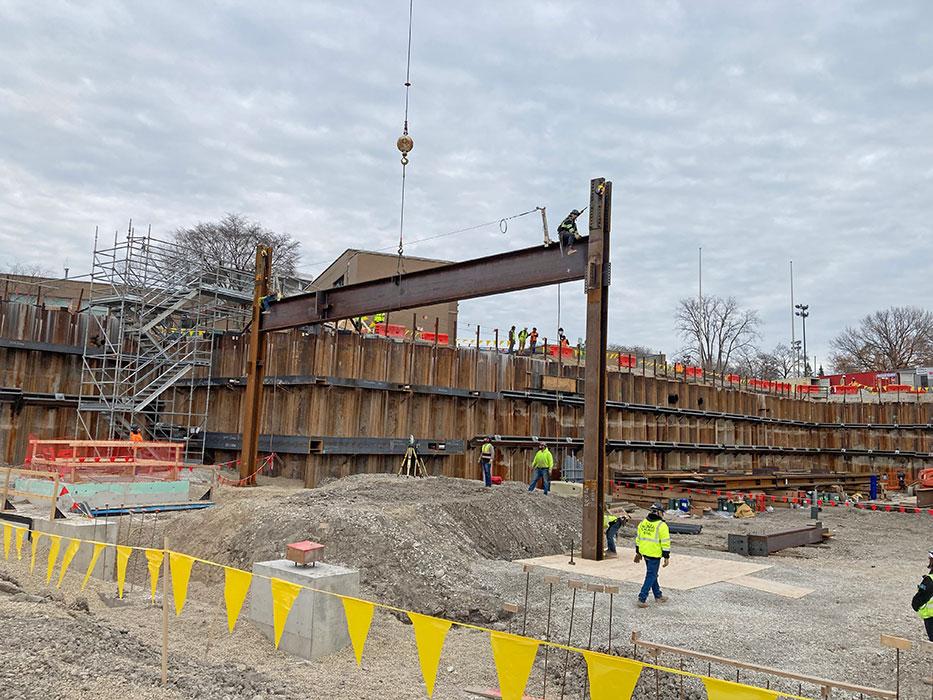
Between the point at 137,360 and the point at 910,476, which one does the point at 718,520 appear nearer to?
the point at 137,360

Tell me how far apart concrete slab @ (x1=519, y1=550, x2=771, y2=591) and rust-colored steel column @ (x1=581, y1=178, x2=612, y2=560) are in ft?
2.01

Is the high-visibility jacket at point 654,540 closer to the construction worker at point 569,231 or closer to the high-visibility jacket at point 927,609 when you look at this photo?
the high-visibility jacket at point 927,609

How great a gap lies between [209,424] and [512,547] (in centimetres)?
1629

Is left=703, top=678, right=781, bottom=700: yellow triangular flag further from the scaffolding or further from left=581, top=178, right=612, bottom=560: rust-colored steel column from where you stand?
the scaffolding

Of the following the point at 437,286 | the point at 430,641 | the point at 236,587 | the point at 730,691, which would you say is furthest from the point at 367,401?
the point at 730,691

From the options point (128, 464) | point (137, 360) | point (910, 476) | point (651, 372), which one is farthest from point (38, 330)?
point (910, 476)

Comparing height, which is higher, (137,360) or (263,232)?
(263,232)

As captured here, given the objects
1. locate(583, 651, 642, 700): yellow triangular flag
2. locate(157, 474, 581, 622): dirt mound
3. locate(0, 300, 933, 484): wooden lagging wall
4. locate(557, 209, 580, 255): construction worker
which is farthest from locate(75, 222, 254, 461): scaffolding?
locate(583, 651, 642, 700): yellow triangular flag

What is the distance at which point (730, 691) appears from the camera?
15.5 ft

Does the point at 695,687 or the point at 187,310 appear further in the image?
the point at 187,310

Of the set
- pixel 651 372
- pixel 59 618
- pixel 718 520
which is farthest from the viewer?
pixel 651 372

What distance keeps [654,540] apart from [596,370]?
4163 millimetres

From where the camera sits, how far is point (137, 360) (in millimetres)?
24516

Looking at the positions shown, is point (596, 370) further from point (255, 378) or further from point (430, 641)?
point (255, 378)
